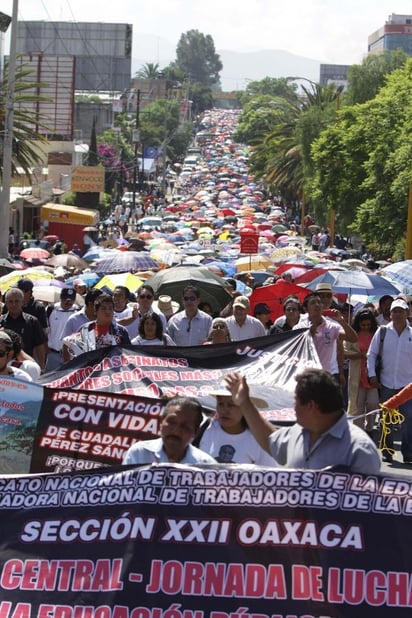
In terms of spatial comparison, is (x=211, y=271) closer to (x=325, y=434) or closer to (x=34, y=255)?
(x=325, y=434)

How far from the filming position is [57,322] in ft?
45.1

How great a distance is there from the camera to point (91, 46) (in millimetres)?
162125

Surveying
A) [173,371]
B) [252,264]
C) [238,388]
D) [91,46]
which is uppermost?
[91,46]

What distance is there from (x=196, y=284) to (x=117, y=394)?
10728 millimetres

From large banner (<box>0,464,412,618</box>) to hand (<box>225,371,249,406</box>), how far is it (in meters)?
0.58

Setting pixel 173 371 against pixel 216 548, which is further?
pixel 173 371

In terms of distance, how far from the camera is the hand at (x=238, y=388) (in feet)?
18.6

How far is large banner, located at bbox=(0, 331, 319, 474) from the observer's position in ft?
23.0

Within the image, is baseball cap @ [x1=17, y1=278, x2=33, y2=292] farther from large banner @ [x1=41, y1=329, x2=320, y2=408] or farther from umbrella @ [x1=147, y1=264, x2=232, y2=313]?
umbrella @ [x1=147, y1=264, x2=232, y2=313]

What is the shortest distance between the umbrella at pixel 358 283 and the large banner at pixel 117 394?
7.59 m

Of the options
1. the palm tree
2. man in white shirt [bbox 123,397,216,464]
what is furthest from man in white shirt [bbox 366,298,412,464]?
the palm tree

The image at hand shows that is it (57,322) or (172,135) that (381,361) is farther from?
A: (172,135)

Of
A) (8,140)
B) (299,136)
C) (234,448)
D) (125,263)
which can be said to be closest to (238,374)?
(234,448)

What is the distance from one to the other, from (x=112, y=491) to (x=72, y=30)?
167060 mm
